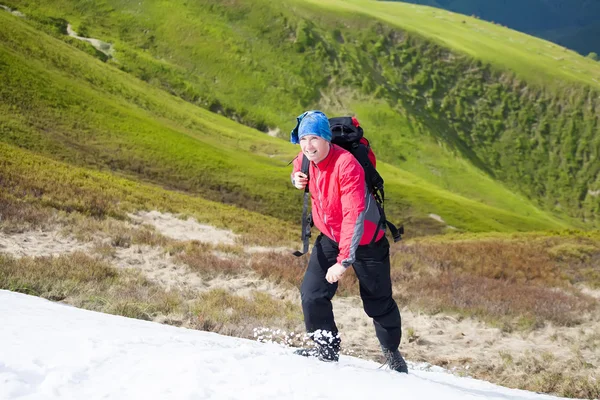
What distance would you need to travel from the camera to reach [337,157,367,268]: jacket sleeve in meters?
6.76

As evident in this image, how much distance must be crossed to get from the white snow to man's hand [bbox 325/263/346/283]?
38.8 inches

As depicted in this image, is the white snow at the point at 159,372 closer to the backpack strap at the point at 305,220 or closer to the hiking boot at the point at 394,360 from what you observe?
the hiking boot at the point at 394,360

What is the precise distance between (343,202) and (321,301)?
54.0 inches

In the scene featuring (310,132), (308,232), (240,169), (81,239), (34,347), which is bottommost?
(240,169)

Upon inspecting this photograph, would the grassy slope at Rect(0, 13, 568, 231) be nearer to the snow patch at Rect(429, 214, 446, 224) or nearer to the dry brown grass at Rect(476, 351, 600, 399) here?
the snow patch at Rect(429, 214, 446, 224)

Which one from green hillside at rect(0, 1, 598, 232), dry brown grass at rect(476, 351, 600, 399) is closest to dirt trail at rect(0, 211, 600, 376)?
dry brown grass at rect(476, 351, 600, 399)

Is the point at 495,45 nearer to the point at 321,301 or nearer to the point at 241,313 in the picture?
the point at 241,313

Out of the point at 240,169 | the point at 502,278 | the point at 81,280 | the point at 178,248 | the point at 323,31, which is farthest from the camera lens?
the point at 323,31

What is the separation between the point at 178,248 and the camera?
1761cm

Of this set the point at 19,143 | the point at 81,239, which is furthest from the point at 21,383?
the point at 19,143

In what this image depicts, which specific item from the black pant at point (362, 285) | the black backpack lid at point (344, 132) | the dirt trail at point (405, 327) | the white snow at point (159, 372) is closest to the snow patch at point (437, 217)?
the dirt trail at point (405, 327)

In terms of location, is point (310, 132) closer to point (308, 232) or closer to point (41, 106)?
point (308, 232)

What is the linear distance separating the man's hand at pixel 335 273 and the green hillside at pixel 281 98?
38065 mm

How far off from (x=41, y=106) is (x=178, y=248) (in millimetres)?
32566
